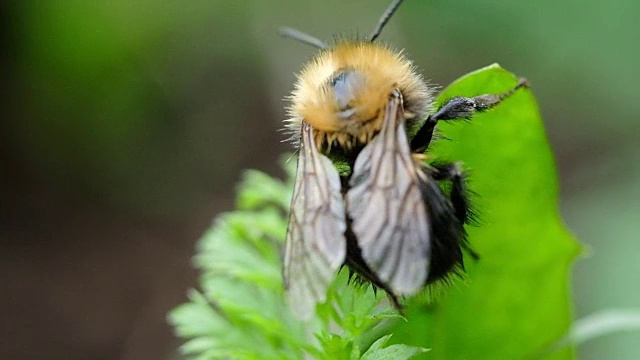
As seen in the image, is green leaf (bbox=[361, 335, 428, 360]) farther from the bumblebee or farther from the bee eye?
the bee eye

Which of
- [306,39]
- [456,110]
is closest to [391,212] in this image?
[456,110]

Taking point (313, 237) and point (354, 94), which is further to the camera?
point (354, 94)

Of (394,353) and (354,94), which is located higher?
(354,94)

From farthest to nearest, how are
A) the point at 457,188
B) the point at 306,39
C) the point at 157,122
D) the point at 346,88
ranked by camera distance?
the point at 157,122, the point at 306,39, the point at 346,88, the point at 457,188

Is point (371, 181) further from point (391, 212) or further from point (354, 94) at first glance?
point (354, 94)

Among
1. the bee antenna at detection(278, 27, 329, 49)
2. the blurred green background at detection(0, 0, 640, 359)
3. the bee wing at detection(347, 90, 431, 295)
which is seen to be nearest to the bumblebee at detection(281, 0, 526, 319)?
the bee wing at detection(347, 90, 431, 295)

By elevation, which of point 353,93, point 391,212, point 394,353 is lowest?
point 394,353

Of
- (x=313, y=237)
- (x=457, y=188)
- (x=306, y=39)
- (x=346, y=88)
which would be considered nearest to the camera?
(x=313, y=237)
